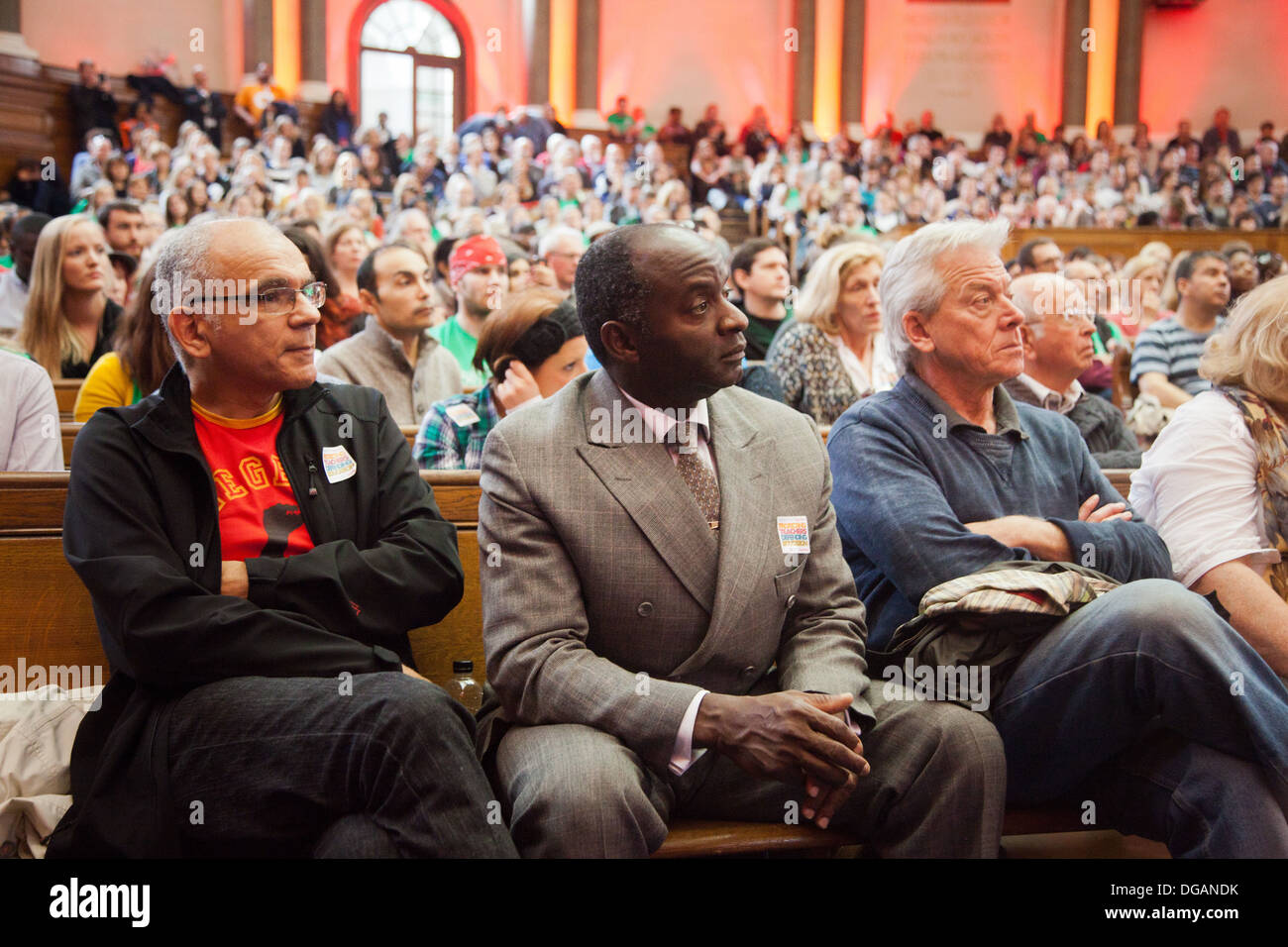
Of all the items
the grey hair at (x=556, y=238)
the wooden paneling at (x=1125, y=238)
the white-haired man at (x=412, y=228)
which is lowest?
the grey hair at (x=556, y=238)

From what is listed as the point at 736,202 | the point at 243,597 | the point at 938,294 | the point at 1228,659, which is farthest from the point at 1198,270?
the point at 736,202

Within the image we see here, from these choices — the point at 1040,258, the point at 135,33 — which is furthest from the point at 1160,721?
the point at 135,33

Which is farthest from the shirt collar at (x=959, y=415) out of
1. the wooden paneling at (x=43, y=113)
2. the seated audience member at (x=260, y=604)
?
the wooden paneling at (x=43, y=113)

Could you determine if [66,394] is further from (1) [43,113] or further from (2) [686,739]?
(1) [43,113]

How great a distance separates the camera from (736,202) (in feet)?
42.4

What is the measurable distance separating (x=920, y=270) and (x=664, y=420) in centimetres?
72

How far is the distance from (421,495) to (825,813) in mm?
833

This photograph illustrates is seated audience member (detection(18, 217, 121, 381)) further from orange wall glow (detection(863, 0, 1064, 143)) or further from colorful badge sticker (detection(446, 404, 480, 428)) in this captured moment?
orange wall glow (detection(863, 0, 1064, 143))

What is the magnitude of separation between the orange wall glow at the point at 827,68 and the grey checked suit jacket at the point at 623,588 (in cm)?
1495

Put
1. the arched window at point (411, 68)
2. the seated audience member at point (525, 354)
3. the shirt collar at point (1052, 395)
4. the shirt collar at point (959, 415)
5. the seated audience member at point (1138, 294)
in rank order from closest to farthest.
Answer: the shirt collar at point (959, 415) < the seated audience member at point (525, 354) < the shirt collar at point (1052, 395) < the seated audience member at point (1138, 294) < the arched window at point (411, 68)

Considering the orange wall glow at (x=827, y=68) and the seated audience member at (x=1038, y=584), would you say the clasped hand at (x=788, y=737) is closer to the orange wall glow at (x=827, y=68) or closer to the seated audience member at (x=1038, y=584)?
the seated audience member at (x=1038, y=584)

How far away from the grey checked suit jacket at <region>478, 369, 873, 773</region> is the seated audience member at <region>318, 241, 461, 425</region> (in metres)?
1.98

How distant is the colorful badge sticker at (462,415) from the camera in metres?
2.95

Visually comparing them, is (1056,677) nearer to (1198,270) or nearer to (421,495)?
(421,495)
